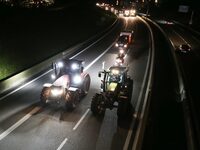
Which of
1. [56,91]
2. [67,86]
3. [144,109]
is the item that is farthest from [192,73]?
[56,91]

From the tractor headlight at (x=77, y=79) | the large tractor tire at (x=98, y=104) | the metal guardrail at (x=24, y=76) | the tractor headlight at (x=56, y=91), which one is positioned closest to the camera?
the large tractor tire at (x=98, y=104)

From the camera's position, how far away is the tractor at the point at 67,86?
20.1 metres

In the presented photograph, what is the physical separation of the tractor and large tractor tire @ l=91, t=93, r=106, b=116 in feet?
4.58

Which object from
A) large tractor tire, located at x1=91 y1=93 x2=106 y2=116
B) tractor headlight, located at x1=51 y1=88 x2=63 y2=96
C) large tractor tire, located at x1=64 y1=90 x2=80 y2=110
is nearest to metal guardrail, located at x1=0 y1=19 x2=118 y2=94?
tractor headlight, located at x1=51 y1=88 x2=63 y2=96

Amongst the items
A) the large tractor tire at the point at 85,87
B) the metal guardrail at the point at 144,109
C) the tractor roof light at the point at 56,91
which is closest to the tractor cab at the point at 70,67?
the large tractor tire at the point at 85,87

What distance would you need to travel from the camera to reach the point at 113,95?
1978 centimetres

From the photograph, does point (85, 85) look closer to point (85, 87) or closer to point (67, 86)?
point (85, 87)

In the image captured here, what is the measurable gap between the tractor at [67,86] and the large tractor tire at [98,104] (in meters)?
1.40

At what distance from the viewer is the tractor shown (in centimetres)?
2009

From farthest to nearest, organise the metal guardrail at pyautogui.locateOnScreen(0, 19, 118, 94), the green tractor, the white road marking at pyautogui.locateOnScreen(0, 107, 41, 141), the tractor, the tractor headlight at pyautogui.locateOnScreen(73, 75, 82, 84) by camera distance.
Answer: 1. the metal guardrail at pyautogui.locateOnScreen(0, 19, 118, 94)
2. the tractor headlight at pyautogui.locateOnScreen(73, 75, 82, 84)
3. the tractor
4. the green tractor
5. the white road marking at pyautogui.locateOnScreen(0, 107, 41, 141)

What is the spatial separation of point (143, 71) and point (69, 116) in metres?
13.3

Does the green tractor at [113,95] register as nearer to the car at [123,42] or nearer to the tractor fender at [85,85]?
the tractor fender at [85,85]

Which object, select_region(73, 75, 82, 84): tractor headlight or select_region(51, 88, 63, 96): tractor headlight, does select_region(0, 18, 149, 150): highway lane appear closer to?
select_region(51, 88, 63, 96): tractor headlight

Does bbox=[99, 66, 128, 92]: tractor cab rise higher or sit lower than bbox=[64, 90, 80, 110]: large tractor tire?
higher
